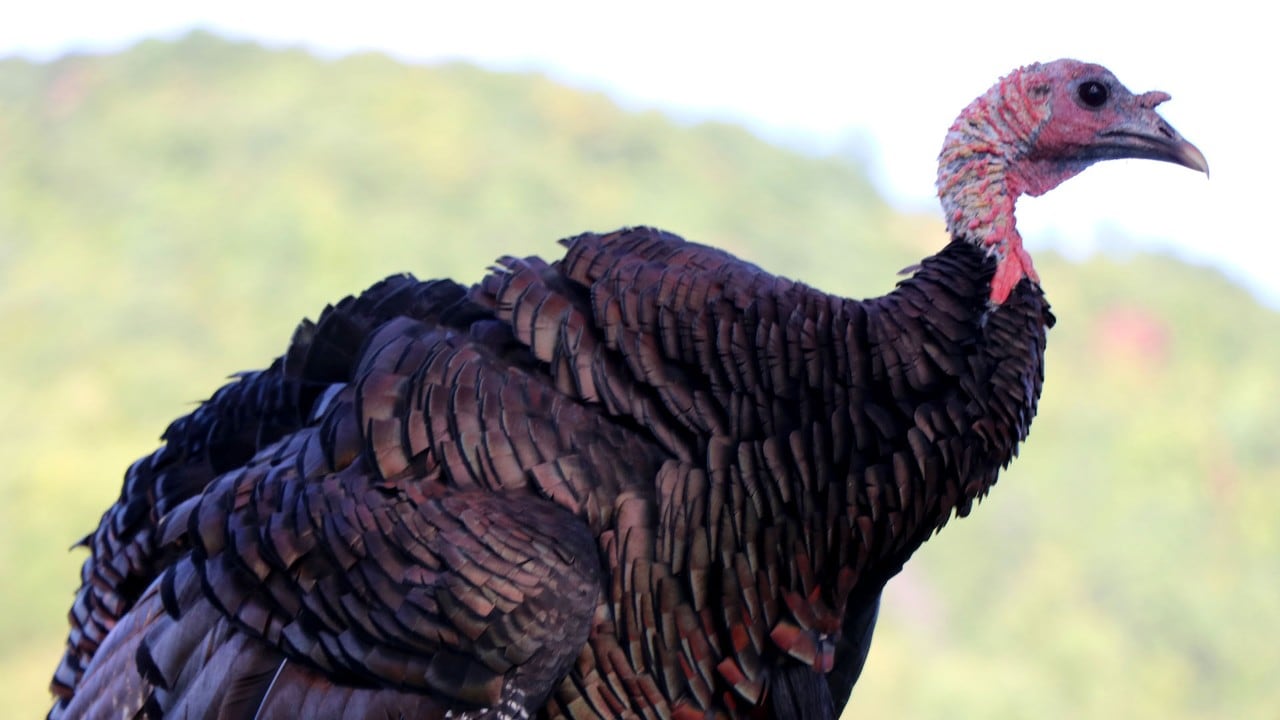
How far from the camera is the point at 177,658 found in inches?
150

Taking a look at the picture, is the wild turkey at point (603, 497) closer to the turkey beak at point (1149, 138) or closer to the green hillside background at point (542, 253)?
the turkey beak at point (1149, 138)

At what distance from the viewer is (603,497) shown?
12.1 ft

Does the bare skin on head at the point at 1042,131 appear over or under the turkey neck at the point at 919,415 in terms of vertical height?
over

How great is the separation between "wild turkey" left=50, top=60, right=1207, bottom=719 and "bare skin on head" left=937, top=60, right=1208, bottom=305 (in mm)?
118

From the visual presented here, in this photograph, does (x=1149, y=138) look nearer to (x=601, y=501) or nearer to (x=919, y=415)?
(x=919, y=415)

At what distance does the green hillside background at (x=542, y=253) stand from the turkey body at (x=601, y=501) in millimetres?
9678

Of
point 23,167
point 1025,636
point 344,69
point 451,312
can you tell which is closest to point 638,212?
point 344,69

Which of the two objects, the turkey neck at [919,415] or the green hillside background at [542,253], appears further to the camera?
the green hillside background at [542,253]

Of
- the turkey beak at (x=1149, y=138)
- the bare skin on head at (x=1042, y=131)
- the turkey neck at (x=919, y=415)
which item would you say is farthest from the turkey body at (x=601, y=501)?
the turkey beak at (x=1149, y=138)

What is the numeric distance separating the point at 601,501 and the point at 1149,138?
6.56 feet

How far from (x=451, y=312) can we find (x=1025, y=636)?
37.8ft

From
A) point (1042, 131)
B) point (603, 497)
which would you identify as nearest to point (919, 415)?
point (603, 497)

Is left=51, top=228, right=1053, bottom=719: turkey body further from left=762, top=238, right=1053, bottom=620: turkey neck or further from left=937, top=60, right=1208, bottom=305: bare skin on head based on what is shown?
left=937, top=60, right=1208, bottom=305: bare skin on head

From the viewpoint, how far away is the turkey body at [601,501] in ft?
11.6
